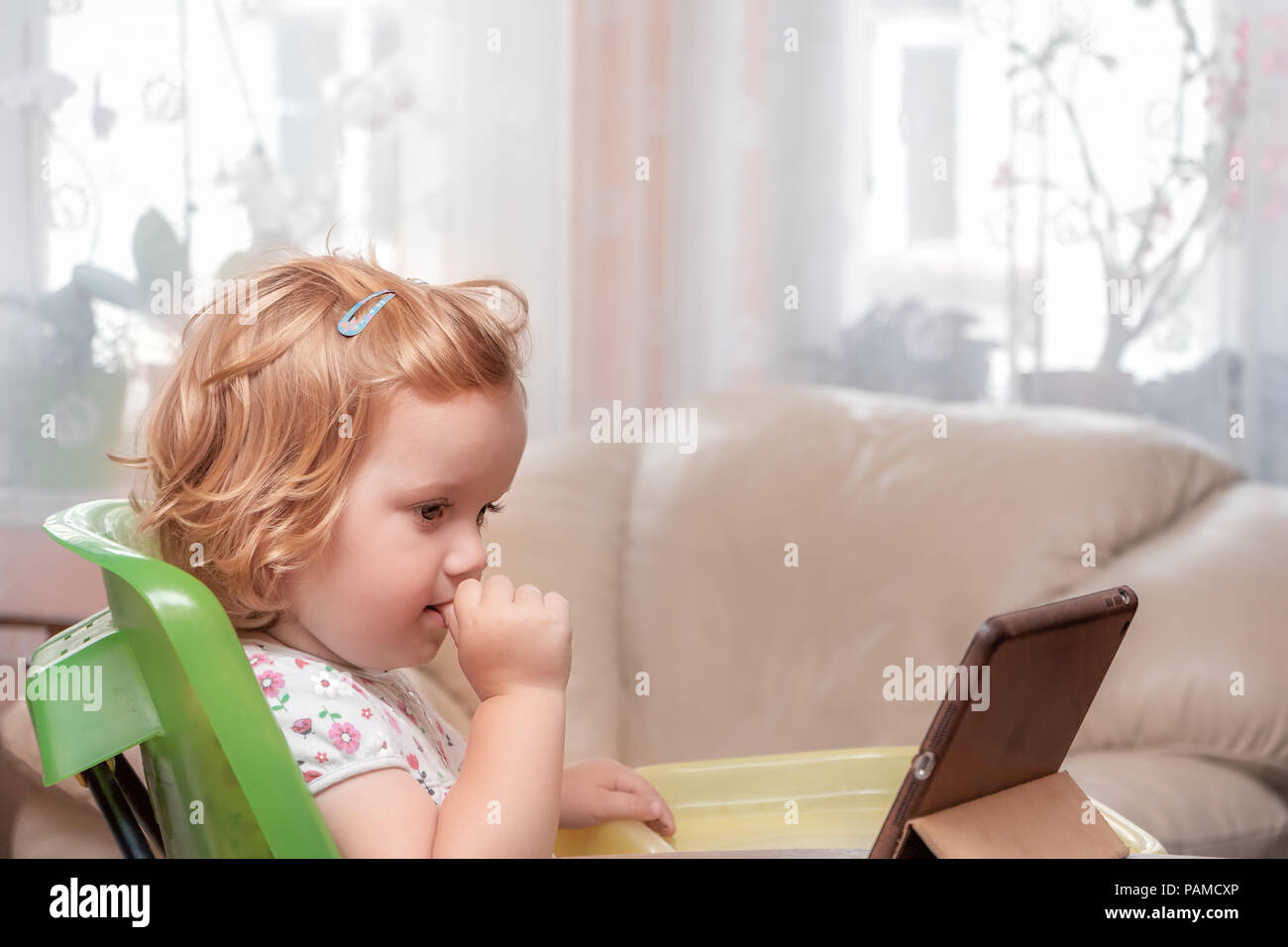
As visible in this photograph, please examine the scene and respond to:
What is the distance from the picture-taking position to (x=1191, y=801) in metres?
1.13

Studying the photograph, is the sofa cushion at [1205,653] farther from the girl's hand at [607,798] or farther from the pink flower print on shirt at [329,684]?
the pink flower print on shirt at [329,684]

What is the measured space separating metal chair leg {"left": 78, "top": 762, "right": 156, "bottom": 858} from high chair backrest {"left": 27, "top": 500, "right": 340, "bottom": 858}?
0.03 m

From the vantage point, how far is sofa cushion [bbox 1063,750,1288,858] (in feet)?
3.60

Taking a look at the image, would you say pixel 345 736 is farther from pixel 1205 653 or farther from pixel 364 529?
pixel 1205 653

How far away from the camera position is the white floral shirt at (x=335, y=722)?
25.4 inches

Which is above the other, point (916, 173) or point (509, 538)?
point (916, 173)

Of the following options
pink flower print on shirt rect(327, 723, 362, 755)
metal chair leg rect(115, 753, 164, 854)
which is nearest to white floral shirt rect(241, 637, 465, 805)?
pink flower print on shirt rect(327, 723, 362, 755)

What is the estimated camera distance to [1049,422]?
1.48 m

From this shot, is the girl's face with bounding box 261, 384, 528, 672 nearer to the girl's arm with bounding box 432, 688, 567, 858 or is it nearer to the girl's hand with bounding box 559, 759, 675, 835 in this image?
the girl's arm with bounding box 432, 688, 567, 858

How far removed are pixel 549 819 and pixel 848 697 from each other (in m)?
0.81

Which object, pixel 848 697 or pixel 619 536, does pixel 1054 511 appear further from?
pixel 619 536

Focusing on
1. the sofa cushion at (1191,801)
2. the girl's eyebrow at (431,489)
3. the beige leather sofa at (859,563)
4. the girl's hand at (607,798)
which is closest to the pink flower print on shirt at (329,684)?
the girl's eyebrow at (431,489)

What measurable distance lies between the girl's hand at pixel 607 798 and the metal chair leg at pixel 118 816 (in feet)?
0.96

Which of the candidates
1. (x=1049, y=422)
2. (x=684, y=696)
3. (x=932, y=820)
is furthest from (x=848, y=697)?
(x=932, y=820)
